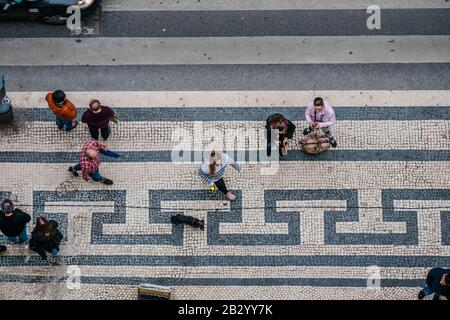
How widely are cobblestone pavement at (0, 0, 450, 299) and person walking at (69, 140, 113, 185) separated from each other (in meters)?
0.65

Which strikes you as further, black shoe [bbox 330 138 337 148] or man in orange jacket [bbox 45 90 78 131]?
black shoe [bbox 330 138 337 148]

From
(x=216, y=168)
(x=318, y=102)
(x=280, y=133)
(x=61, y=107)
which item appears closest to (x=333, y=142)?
(x=280, y=133)

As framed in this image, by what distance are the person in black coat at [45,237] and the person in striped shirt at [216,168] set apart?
9.34 feet

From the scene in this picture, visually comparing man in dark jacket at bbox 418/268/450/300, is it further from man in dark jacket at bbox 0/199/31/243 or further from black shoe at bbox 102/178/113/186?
man in dark jacket at bbox 0/199/31/243

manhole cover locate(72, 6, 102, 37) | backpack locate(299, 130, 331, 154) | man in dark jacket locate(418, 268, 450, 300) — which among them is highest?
manhole cover locate(72, 6, 102, 37)

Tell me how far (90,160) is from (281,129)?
3.55 meters

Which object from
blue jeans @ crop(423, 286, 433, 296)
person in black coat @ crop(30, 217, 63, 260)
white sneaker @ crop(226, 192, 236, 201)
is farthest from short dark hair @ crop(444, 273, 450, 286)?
person in black coat @ crop(30, 217, 63, 260)

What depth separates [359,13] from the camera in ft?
51.3

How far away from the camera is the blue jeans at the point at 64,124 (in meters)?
14.4

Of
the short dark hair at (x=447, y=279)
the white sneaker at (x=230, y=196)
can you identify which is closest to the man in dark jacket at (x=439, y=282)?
the short dark hair at (x=447, y=279)

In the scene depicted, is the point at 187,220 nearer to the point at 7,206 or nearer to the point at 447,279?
the point at 7,206

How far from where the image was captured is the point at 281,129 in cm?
1346

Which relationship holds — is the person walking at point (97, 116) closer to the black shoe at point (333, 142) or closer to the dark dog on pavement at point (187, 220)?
the dark dog on pavement at point (187, 220)

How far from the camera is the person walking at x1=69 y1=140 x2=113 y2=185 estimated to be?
12.9 metres
